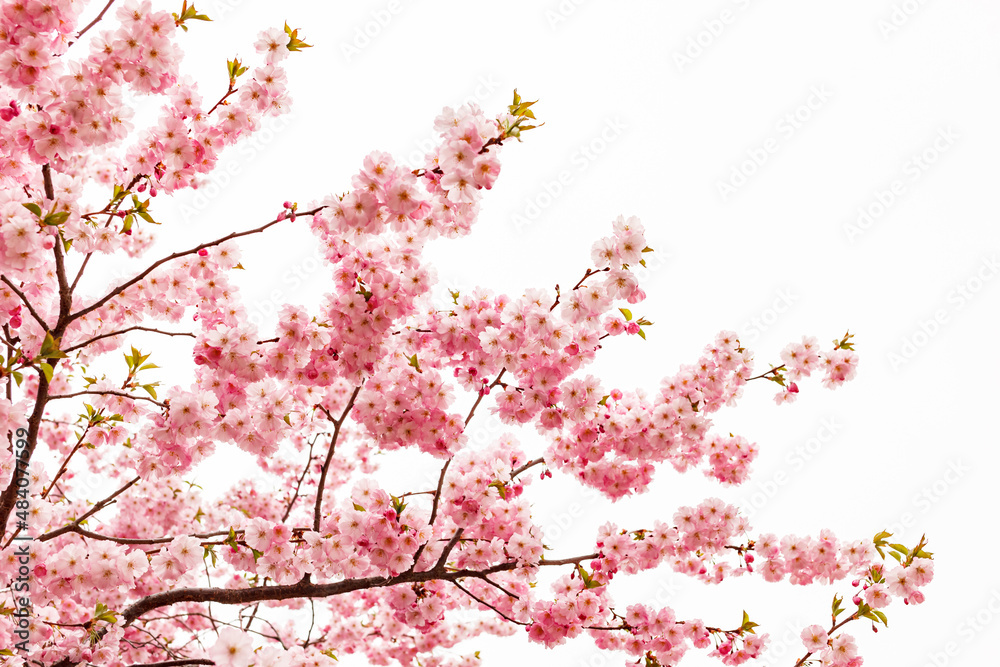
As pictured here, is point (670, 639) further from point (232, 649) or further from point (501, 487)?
point (232, 649)

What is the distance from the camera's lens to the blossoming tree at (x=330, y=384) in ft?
9.56

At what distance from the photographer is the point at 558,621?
3984 millimetres

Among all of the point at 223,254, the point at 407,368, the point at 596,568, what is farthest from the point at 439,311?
the point at 596,568

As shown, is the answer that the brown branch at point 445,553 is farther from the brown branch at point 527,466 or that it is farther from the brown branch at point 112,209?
the brown branch at point 112,209

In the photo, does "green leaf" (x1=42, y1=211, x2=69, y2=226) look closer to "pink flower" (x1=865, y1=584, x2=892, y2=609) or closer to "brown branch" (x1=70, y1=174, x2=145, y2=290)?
"brown branch" (x1=70, y1=174, x2=145, y2=290)

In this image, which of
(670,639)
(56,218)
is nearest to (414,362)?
(56,218)

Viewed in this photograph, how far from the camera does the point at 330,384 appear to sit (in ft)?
11.5

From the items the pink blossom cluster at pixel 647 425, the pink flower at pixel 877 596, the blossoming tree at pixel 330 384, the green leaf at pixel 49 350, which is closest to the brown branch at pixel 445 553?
the blossoming tree at pixel 330 384

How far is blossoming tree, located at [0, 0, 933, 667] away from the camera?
291cm

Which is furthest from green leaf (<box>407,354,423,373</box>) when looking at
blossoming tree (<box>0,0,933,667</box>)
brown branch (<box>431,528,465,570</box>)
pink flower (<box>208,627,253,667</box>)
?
pink flower (<box>208,627,253,667</box>)

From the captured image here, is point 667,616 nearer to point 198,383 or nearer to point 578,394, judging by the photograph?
point 578,394

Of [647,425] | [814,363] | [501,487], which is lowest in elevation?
[501,487]

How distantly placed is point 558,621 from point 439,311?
6.60ft

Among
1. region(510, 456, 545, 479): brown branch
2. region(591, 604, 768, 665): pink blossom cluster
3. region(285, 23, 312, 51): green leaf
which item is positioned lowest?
region(591, 604, 768, 665): pink blossom cluster
